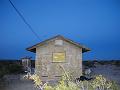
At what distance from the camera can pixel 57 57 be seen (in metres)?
22.3

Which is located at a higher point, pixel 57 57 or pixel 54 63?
pixel 57 57

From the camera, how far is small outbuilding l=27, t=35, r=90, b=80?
22.2 meters

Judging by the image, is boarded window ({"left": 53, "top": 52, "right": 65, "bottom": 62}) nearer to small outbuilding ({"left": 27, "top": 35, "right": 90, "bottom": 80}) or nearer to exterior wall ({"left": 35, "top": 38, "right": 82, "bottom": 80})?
small outbuilding ({"left": 27, "top": 35, "right": 90, "bottom": 80})

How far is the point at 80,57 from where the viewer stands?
22.5 meters

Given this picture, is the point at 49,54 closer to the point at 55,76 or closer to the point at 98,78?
the point at 55,76

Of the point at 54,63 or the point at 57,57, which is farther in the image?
the point at 54,63

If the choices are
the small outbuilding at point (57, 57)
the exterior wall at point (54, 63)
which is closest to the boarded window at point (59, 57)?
the small outbuilding at point (57, 57)

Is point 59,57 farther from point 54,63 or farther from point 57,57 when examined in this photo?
point 54,63

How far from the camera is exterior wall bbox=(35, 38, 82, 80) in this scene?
22.3m

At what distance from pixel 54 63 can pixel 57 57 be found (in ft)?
1.72

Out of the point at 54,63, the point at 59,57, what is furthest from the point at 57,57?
the point at 54,63

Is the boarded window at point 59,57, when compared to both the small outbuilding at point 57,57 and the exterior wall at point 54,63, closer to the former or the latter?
the small outbuilding at point 57,57

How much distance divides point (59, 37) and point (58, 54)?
121 centimetres

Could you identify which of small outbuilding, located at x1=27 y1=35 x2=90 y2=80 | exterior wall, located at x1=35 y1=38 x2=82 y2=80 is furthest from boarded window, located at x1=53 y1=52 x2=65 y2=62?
exterior wall, located at x1=35 y1=38 x2=82 y2=80
